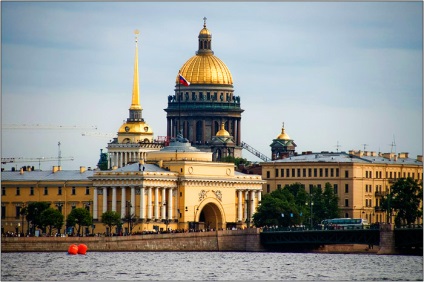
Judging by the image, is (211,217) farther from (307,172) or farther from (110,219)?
(307,172)

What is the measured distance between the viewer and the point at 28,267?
11344 cm

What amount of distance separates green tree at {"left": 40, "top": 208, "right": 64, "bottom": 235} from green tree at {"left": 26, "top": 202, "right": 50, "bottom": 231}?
1.64 feet

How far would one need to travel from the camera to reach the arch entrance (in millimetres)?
150625

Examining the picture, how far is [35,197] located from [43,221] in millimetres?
11256

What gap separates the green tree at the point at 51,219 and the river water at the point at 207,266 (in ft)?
34.5

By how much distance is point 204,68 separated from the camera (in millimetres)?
192125

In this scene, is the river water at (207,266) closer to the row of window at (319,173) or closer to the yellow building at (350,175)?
the yellow building at (350,175)

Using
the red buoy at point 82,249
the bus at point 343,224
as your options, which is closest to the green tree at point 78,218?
the red buoy at point 82,249

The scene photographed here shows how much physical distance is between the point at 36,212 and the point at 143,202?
22.3 feet

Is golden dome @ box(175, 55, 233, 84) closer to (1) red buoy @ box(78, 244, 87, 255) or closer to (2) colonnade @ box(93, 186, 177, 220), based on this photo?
(2) colonnade @ box(93, 186, 177, 220)

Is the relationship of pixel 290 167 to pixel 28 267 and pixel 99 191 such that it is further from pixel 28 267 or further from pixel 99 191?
pixel 28 267

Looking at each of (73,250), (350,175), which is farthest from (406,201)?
(73,250)

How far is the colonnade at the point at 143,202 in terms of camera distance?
144875 millimetres

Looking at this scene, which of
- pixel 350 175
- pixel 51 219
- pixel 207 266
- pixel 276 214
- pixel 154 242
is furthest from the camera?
pixel 350 175
